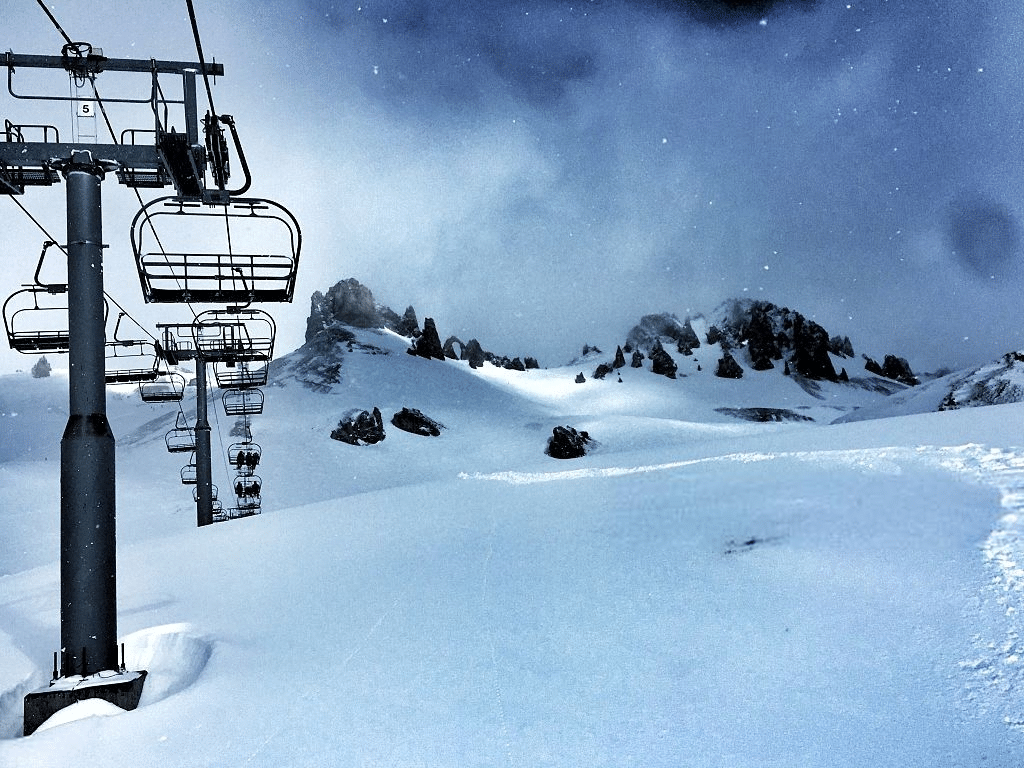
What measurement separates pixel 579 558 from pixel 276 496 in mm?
36348

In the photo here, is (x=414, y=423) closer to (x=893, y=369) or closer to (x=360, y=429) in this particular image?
(x=360, y=429)

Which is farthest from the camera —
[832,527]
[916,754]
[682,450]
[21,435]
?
[21,435]

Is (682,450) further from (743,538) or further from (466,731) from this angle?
(466,731)

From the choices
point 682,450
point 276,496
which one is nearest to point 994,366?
point 682,450

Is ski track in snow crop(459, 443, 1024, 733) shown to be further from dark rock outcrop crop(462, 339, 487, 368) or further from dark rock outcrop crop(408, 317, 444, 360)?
dark rock outcrop crop(462, 339, 487, 368)

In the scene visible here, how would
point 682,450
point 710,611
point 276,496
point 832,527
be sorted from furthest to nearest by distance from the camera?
point 276,496 < point 682,450 < point 832,527 < point 710,611

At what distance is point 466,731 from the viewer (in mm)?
3998

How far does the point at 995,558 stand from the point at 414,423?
53.2 m

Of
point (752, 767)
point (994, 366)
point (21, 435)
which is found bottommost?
point (752, 767)

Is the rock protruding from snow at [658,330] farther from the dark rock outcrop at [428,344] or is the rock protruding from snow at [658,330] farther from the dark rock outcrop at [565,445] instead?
the dark rock outcrop at [565,445]

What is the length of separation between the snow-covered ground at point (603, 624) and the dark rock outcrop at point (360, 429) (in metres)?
40.0

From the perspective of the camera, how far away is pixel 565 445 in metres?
53.8

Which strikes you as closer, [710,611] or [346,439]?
[710,611]

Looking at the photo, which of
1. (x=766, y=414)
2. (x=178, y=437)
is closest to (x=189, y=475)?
(x=178, y=437)
